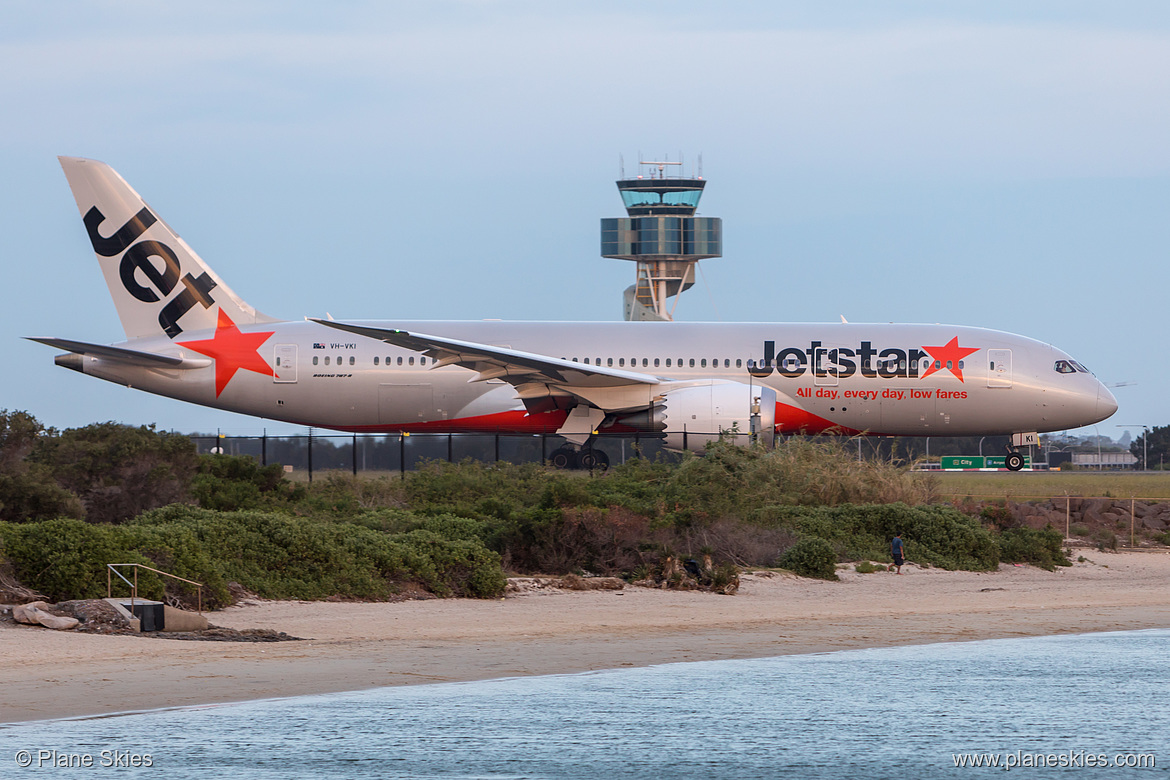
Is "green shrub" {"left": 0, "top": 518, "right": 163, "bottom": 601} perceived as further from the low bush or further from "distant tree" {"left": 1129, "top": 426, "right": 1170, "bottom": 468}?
"distant tree" {"left": 1129, "top": 426, "right": 1170, "bottom": 468}

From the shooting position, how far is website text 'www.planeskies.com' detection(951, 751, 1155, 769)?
880 centimetres

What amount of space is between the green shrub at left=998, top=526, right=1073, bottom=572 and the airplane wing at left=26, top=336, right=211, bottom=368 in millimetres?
17306

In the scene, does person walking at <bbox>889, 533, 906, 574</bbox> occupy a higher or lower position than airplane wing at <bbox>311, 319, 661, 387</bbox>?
lower

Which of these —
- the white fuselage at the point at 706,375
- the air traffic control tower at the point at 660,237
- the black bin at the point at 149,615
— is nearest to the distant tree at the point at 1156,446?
the air traffic control tower at the point at 660,237

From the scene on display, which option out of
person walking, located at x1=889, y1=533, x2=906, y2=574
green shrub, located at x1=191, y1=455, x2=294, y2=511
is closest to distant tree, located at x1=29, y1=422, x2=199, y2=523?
green shrub, located at x1=191, y1=455, x2=294, y2=511

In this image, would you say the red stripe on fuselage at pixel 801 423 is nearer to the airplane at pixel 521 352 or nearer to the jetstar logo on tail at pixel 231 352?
the airplane at pixel 521 352

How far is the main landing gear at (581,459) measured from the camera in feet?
97.6

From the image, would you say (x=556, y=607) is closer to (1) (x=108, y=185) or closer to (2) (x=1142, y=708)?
(2) (x=1142, y=708)

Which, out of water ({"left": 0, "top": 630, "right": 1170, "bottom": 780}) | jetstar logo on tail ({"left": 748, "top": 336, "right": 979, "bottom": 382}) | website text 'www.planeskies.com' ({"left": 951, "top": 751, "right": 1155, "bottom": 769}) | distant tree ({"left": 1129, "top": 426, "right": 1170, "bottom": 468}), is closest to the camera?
water ({"left": 0, "top": 630, "right": 1170, "bottom": 780})

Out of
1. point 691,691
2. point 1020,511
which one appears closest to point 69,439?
point 691,691

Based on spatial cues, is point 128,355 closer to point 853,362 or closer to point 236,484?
point 236,484

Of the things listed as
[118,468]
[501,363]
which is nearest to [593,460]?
[501,363]

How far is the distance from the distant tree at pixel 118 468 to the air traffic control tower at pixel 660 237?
73387 mm

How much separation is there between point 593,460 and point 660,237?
68.2 metres
